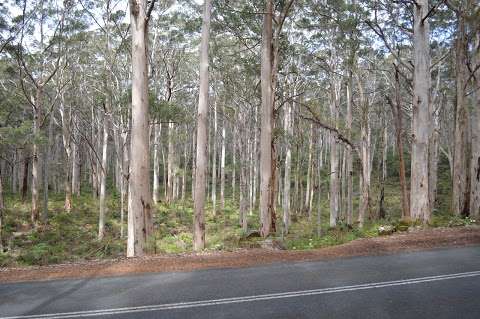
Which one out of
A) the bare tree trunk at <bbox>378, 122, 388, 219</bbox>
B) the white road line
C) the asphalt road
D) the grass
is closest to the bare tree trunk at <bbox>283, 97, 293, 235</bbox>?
the grass

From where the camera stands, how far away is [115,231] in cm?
2153

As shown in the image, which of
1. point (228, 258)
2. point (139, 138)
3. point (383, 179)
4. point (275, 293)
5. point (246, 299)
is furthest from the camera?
point (383, 179)

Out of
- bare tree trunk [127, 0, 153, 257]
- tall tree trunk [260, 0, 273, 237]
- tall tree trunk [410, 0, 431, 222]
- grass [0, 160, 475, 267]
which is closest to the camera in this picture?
bare tree trunk [127, 0, 153, 257]

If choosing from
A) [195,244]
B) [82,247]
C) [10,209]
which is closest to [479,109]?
[195,244]

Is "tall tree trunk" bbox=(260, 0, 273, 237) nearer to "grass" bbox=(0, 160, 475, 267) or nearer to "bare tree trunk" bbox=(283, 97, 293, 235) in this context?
"grass" bbox=(0, 160, 475, 267)

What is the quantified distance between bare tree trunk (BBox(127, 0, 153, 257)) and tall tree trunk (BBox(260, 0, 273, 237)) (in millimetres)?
3917

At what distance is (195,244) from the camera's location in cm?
1260

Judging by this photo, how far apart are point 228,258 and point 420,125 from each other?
6.83m

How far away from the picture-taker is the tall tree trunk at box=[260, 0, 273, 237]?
1284 cm

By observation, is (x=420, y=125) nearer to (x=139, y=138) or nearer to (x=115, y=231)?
(x=139, y=138)

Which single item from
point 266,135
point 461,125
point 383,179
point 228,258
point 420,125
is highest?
point 461,125

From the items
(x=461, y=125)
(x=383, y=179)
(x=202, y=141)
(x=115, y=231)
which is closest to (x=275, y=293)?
(x=202, y=141)

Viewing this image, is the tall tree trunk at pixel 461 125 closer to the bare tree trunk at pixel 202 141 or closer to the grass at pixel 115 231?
the grass at pixel 115 231

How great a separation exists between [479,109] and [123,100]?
1328 cm
